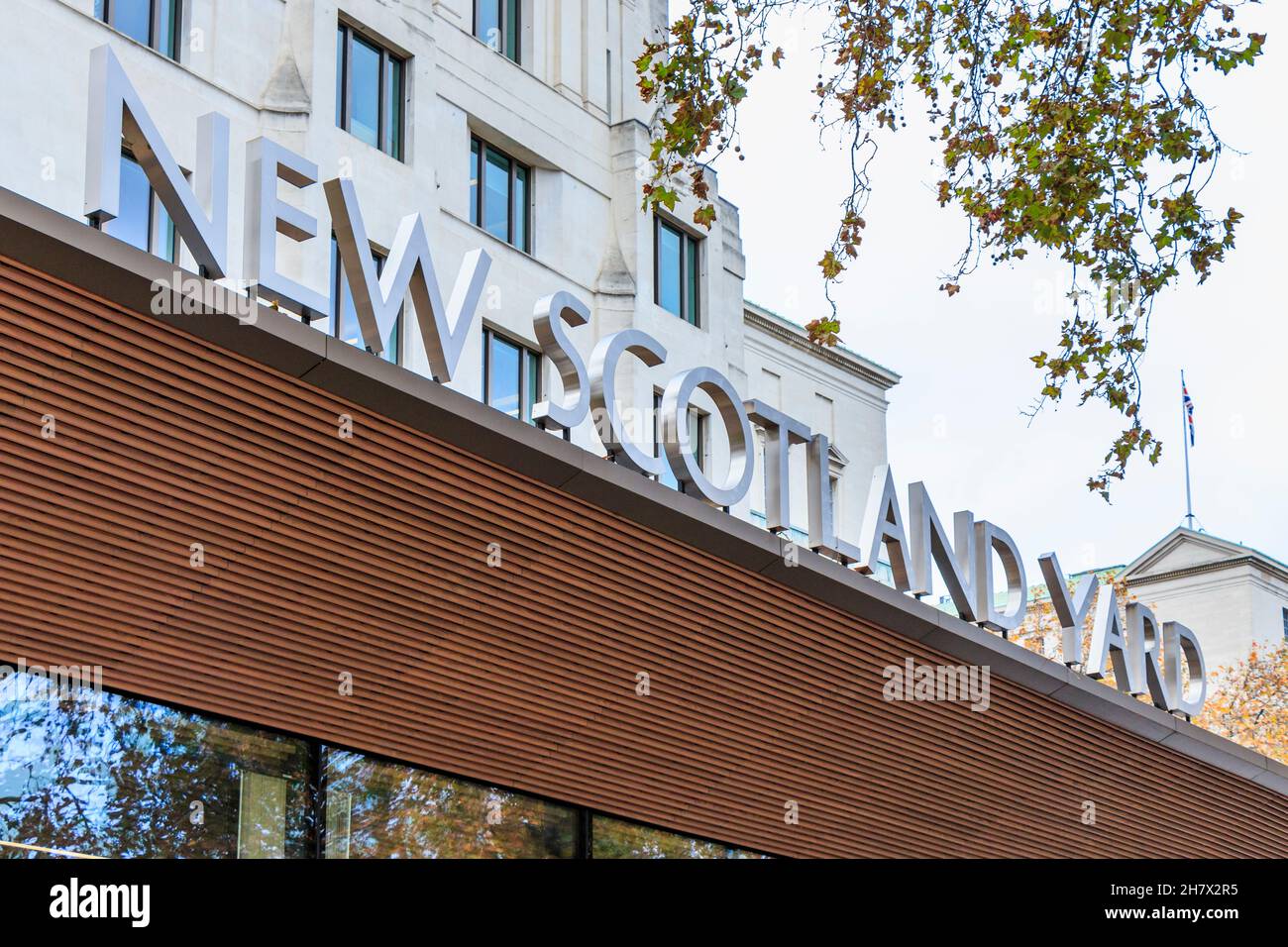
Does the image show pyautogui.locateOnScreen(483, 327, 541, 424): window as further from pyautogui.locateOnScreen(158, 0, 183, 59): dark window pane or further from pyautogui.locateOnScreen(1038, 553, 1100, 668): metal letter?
pyautogui.locateOnScreen(1038, 553, 1100, 668): metal letter

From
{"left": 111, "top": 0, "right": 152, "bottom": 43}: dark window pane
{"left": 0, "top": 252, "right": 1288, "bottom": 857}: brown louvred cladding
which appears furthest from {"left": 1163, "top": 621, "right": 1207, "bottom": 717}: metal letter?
{"left": 111, "top": 0, "right": 152, "bottom": 43}: dark window pane

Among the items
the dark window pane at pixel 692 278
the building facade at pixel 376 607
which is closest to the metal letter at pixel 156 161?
the building facade at pixel 376 607

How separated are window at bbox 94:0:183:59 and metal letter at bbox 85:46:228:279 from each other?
8.51 meters

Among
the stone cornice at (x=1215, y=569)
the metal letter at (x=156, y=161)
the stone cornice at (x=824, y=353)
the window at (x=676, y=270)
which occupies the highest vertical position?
the stone cornice at (x=824, y=353)

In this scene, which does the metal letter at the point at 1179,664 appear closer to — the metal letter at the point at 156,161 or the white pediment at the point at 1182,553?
the metal letter at the point at 156,161

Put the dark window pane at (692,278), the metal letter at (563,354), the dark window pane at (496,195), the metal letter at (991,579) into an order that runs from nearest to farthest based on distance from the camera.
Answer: the metal letter at (563,354) → the metal letter at (991,579) → the dark window pane at (496,195) → the dark window pane at (692,278)

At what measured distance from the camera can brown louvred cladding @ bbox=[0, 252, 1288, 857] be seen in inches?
409

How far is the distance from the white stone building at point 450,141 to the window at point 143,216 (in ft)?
0.08

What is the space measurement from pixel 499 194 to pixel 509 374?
2644 millimetres

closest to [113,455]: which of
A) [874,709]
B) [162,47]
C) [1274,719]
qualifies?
[874,709]

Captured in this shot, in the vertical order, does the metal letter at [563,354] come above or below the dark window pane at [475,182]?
below

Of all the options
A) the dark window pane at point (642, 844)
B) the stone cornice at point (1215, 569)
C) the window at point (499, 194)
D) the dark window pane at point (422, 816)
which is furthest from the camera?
the stone cornice at point (1215, 569)

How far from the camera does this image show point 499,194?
79.3ft

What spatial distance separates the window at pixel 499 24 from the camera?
962 inches
